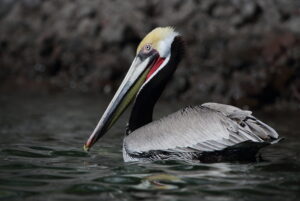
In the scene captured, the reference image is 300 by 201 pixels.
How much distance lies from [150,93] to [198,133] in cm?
95

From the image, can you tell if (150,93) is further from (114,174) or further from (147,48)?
(114,174)

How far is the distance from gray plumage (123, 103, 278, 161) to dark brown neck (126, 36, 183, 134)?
434 mm

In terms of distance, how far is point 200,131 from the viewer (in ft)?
18.8

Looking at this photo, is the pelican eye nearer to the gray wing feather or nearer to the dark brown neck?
the dark brown neck

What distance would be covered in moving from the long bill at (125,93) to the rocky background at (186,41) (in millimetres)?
4309

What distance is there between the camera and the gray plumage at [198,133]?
5539 millimetres

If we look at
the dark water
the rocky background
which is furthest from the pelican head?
the rocky background

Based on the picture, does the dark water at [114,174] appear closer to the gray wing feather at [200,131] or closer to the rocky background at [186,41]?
the gray wing feather at [200,131]

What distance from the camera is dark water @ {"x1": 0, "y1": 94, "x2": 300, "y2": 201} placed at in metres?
4.69

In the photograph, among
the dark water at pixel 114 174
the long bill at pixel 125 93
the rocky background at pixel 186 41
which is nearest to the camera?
the dark water at pixel 114 174

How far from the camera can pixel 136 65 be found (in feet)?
21.7

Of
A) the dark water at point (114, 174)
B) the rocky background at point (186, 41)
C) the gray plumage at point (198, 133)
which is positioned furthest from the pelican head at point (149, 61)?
the rocky background at point (186, 41)

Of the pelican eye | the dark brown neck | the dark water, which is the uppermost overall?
the pelican eye

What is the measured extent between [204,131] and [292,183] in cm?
99
